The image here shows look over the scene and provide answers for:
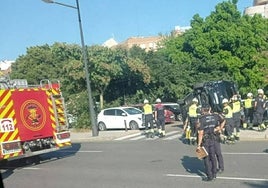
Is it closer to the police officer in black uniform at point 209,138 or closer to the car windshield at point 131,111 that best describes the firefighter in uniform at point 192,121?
the police officer in black uniform at point 209,138

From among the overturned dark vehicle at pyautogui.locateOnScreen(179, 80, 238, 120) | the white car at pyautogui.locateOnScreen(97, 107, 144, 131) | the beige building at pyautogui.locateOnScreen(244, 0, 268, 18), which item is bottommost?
the white car at pyautogui.locateOnScreen(97, 107, 144, 131)

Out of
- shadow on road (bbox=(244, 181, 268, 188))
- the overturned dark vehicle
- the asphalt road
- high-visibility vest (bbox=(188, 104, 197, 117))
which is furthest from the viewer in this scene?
the overturned dark vehicle

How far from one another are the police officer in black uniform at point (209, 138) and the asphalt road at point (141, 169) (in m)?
0.28

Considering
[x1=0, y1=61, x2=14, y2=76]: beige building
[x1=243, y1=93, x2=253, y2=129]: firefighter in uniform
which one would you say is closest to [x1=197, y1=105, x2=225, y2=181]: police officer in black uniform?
[x1=0, y1=61, x2=14, y2=76]: beige building

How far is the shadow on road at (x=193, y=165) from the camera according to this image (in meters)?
10.7

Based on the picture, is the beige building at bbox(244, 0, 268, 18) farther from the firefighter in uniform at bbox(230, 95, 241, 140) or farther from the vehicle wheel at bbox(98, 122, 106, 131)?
the firefighter in uniform at bbox(230, 95, 241, 140)

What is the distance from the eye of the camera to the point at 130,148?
1720 cm

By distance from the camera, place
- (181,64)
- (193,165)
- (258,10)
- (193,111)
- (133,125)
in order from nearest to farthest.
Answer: (193,165) → (193,111) → (133,125) → (181,64) → (258,10)

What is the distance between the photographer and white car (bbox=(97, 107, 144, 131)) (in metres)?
26.4

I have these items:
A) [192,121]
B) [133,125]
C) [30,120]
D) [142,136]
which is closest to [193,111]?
[192,121]

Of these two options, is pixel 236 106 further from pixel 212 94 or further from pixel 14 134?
pixel 14 134

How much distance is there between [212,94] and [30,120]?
339 inches

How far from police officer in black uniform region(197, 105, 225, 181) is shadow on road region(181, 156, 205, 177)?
73 cm

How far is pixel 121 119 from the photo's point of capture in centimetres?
2709
